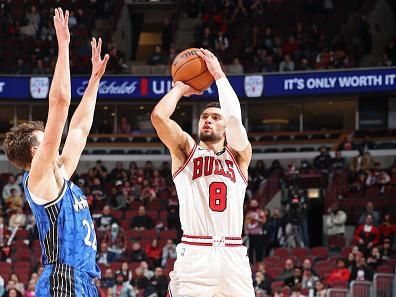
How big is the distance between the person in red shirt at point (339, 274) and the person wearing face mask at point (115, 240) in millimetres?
4948

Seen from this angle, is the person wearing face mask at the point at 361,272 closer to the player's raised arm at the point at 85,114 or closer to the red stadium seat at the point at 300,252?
the red stadium seat at the point at 300,252

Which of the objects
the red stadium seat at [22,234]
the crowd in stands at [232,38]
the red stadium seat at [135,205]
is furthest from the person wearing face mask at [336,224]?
the red stadium seat at [22,234]

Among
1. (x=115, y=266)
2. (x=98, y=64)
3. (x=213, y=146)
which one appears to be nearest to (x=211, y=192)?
(x=213, y=146)

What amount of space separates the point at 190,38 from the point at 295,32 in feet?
12.1

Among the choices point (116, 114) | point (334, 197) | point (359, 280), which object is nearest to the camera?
point (359, 280)

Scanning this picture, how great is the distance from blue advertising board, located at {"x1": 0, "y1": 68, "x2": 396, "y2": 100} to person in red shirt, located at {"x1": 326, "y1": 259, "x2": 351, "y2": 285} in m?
8.67

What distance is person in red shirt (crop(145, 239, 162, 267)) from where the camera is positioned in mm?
19156

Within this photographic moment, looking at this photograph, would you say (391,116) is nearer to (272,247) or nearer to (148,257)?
(272,247)

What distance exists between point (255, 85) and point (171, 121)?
18.8m

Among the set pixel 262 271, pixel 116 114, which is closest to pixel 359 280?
pixel 262 271

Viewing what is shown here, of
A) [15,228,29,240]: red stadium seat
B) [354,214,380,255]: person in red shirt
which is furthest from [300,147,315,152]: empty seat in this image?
[15,228,29,240]: red stadium seat

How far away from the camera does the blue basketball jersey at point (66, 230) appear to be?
217 inches

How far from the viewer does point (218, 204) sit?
688 cm

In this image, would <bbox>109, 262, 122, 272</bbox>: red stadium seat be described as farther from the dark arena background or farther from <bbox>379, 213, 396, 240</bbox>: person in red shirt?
<bbox>379, 213, 396, 240</bbox>: person in red shirt
